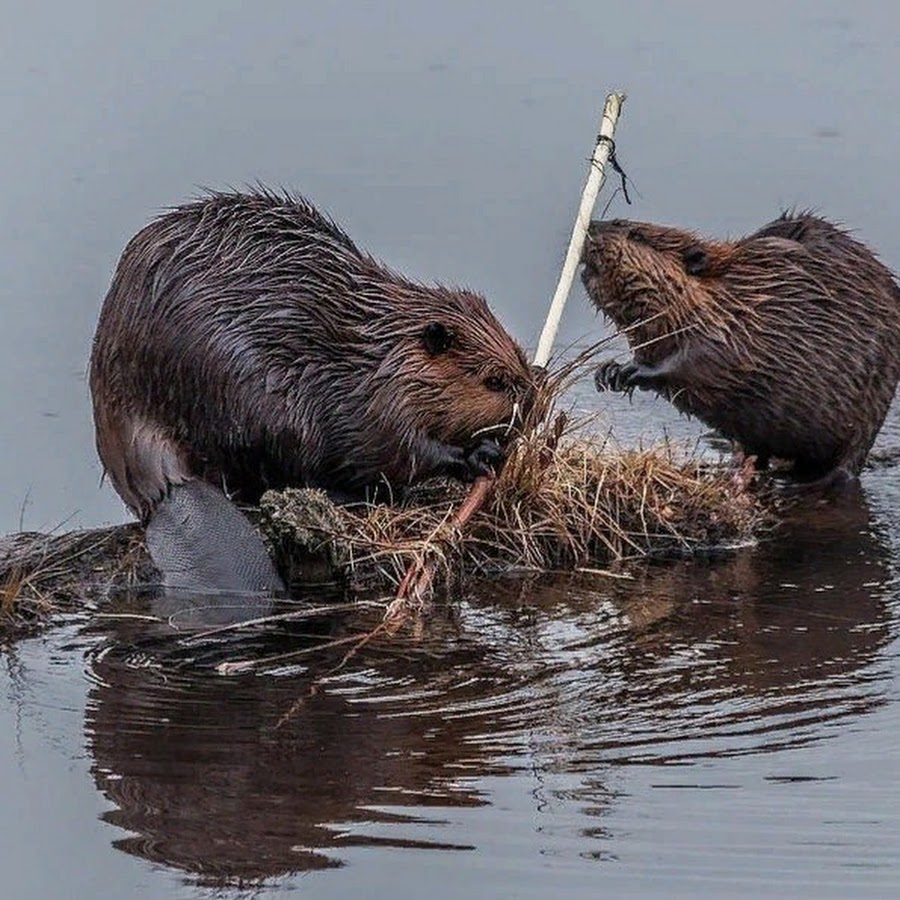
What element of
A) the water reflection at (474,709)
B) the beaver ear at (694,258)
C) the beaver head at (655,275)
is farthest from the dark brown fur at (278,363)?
the beaver ear at (694,258)

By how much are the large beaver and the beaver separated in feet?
2.46

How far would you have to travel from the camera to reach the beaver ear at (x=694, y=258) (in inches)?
207

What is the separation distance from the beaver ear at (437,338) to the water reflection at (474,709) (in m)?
0.52

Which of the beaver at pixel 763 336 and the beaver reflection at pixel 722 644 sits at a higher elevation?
the beaver at pixel 763 336

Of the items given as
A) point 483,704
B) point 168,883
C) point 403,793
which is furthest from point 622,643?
point 168,883

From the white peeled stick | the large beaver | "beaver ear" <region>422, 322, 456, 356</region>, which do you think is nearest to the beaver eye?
the white peeled stick

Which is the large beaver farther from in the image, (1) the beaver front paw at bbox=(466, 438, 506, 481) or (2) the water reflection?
(2) the water reflection

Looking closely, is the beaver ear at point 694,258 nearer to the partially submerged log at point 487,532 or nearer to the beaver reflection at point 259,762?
the partially submerged log at point 487,532

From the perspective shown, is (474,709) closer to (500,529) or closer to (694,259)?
(500,529)

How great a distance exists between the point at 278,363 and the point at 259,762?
48.8 inches

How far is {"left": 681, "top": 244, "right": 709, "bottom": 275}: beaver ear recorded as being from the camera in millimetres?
5266

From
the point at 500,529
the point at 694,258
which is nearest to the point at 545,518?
the point at 500,529

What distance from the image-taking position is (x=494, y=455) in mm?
4473

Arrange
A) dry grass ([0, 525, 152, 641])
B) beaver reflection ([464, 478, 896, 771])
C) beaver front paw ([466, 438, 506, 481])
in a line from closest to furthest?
beaver reflection ([464, 478, 896, 771]), dry grass ([0, 525, 152, 641]), beaver front paw ([466, 438, 506, 481])
